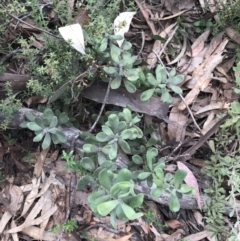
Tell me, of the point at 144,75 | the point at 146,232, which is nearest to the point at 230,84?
the point at 144,75

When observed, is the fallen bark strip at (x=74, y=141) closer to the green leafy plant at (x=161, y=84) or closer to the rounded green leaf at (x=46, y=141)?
the rounded green leaf at (x=46, y=141)

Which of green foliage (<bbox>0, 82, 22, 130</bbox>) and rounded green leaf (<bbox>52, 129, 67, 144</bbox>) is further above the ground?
green foliage (<bbox>0, 82, 22, 130</bbox>)

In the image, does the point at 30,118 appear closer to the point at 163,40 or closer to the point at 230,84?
the point at 163,40

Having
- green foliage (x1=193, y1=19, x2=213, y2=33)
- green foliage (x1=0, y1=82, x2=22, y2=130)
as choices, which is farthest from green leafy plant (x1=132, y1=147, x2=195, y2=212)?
green foliage (x1=193, y1=19, x2=213, y2=33)

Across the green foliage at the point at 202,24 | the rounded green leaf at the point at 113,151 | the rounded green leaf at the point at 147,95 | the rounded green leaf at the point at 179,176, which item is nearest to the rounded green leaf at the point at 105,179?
the rounded green leaf at the point at 113,151

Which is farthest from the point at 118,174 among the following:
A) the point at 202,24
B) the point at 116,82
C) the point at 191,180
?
the point at 202,24

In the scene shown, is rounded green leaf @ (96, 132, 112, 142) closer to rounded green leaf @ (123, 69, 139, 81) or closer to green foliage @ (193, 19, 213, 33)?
rounded green leaf @ (123, 69, 139, 81)

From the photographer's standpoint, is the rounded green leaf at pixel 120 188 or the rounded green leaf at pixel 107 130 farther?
the rounded green leaf at pixel 107 130
